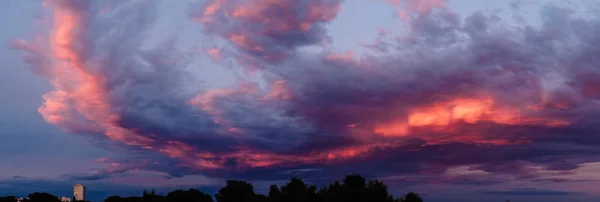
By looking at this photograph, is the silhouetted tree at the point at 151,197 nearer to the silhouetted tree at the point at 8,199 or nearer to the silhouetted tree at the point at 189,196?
the silhouetted tree at the point at 189,196

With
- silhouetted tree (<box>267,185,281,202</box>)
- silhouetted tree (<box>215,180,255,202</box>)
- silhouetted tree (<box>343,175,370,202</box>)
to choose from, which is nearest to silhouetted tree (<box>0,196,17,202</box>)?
silhouetted tree (<box>215,180,255,202</box>)

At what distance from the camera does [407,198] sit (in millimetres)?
100062

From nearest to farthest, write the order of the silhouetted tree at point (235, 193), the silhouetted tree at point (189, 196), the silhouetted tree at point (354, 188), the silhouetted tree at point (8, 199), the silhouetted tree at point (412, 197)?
the silhouetted tree at point (412, 197) → the silhouetted tree at point (354, 188) → the silhouetted tree at point (235, 193) → the silhouetted tree at point (189, 196) → the silhouetted tree at point (8, 199)

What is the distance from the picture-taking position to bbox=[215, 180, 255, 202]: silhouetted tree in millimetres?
112750

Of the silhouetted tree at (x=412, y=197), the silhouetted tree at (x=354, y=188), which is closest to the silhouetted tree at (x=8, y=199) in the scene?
the silhouetted tree at (x=354, y=188)

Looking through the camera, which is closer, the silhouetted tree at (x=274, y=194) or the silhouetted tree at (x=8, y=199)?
the silhouetted tree at (x=274, y=194)

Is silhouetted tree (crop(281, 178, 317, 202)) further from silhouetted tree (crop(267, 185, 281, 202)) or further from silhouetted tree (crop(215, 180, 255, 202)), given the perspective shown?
silhouetted tree (crop(215, 180, 255, 202))

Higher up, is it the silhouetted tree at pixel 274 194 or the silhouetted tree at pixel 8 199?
the silhouetted tree at pixel 8 199

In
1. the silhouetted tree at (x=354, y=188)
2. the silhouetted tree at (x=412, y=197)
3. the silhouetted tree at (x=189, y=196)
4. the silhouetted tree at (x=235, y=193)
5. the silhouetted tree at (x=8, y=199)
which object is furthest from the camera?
the silhouetted tree at (x=8, y=199)

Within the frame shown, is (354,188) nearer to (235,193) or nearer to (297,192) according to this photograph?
(297,192)

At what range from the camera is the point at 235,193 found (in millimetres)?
112938

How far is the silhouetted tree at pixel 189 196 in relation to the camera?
11731 centimetres

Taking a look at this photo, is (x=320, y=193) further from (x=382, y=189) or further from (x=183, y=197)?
(x=183, y=197)

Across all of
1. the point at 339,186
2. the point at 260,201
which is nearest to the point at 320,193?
the point at 339,186
